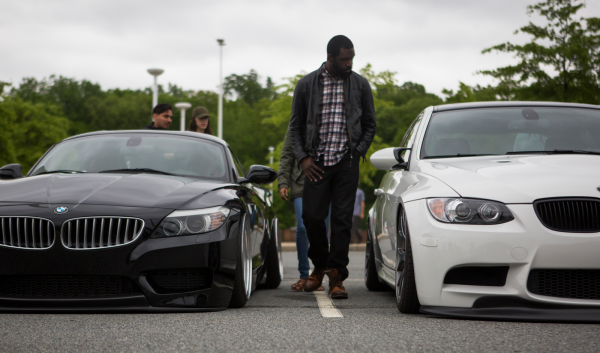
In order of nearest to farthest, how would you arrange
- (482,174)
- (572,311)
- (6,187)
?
(572,311)
(482,174)
(6,187)

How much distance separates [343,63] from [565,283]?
2.65m

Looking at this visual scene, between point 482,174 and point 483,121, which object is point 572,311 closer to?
point 482,174

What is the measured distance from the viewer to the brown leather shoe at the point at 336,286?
5879 mm

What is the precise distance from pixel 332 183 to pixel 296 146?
1.38 ft

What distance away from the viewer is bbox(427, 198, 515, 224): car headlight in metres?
4.13

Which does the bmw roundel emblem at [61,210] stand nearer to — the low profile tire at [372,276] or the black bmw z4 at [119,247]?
the black bmw z4 at [119,247]

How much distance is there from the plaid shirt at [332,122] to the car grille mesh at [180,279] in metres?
1.79

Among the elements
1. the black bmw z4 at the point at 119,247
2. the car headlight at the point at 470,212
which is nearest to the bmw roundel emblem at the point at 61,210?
the black bmw z4 at the point at 119,247

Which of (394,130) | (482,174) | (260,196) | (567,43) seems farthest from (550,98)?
(394,130)

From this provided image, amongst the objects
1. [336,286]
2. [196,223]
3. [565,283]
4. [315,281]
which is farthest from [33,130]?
[565,283]

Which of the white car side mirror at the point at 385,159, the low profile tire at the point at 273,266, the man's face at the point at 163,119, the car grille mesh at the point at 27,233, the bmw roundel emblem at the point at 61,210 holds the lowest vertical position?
the low profile tire at the point at 273,266

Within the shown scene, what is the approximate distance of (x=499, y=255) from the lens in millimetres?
4082

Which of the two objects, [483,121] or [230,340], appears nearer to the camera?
[230,340]

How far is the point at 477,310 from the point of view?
423 cm
